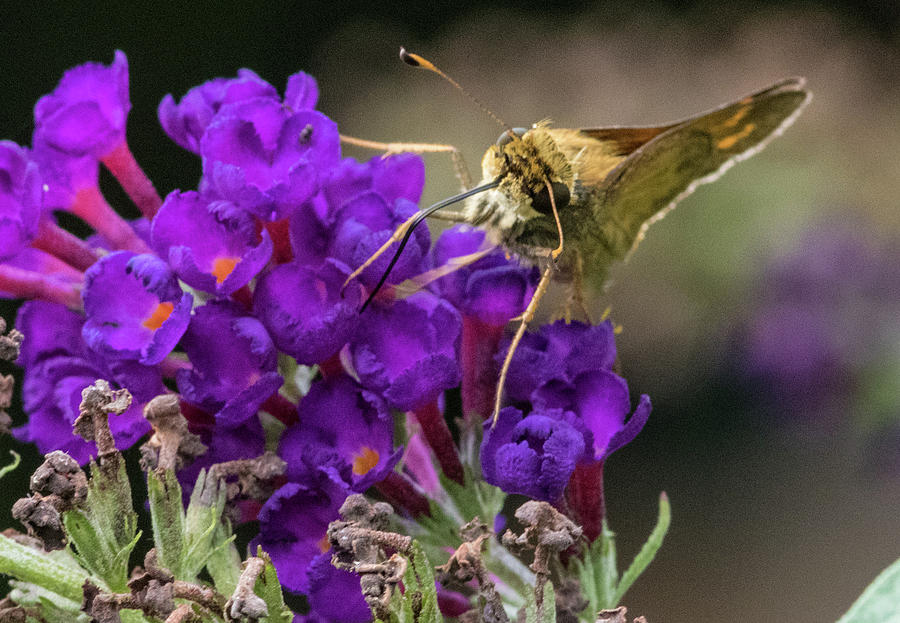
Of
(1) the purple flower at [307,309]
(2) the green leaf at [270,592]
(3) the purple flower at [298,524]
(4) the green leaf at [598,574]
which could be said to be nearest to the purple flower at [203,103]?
(1) the purple flower at [307,309]

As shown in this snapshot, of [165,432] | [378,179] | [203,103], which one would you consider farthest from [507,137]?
[165,432]

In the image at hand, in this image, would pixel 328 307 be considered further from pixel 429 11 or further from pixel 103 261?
pixel 429 11

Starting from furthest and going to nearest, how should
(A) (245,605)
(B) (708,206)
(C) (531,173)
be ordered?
(B) (708,206) < (C) (531,173) < (A) (245,605)

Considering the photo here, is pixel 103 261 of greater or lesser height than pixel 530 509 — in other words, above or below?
above

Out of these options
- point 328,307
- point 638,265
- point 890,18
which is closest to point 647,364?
point 638,265

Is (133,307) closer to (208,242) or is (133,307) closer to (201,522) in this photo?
(208,242)
